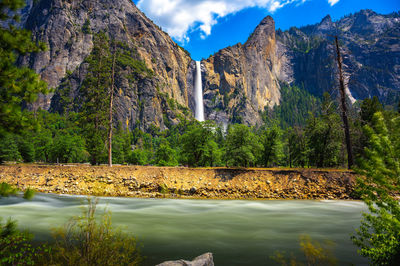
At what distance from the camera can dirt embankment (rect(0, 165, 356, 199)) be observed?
20.6m

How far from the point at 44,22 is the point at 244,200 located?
603 ft

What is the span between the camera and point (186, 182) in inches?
904

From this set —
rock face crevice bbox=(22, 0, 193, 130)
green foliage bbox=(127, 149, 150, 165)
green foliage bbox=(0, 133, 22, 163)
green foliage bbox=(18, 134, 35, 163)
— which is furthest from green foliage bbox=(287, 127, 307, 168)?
rock face crevice bbox=(22, 0, 193, 130)

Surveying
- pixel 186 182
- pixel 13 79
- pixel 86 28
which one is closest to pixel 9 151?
pixel 186 182

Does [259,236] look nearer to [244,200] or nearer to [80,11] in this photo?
[244,200]

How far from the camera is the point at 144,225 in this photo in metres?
12.3

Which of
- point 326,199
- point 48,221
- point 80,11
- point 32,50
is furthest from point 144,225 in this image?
point 80,11

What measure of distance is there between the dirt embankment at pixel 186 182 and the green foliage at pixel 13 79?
17.7 meters

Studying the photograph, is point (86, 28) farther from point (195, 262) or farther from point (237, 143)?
point (195, 262)

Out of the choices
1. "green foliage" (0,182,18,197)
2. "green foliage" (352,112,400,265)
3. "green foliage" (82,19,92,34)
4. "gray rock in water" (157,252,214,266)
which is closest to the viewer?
"green foliage" (0,182,18,197)

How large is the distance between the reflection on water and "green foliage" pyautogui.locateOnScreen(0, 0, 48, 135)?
136 inches

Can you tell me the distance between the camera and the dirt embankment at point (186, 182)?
2056cm

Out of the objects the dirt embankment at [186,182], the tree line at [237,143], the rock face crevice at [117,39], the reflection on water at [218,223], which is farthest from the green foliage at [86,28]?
the reflection on water at [218,223]

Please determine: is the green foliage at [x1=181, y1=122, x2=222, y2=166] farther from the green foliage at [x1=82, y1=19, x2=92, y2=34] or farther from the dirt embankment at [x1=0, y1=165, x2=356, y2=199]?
the green foliage at [x1=82, y1=19, x2=92, y2=34]
